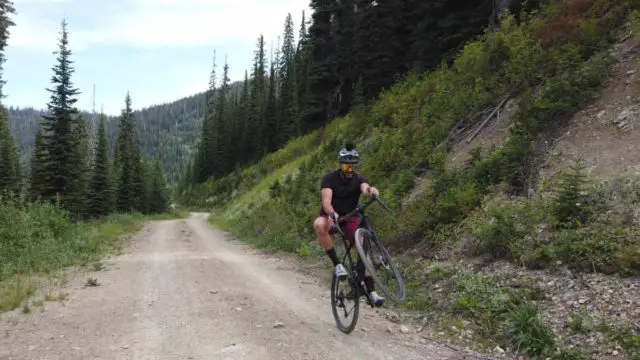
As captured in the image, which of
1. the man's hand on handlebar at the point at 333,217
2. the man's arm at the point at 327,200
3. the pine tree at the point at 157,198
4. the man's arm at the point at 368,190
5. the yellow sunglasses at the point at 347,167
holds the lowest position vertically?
the pine tree at the point at 157,198

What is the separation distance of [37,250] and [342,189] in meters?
11.8

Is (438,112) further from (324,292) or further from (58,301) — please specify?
(58,301)

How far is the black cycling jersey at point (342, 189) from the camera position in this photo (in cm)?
704

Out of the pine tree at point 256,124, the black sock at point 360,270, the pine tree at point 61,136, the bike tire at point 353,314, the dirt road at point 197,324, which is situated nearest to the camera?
the dirt road at point 197,324

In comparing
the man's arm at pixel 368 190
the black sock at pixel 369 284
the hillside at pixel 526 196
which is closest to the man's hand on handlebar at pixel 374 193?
the man's arm at pixel 368 190

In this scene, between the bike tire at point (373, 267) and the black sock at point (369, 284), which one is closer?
the bike tire at point (373, 267)

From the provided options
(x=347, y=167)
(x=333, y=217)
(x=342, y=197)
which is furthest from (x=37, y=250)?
(x=347, y=167)

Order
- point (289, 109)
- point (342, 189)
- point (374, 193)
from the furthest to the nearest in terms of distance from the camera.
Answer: point (289, 109), point (342, 189), point (374, 193)

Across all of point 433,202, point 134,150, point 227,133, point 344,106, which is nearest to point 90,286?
point 433,202

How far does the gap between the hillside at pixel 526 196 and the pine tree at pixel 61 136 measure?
75.7 feet

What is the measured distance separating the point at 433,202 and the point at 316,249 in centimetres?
474

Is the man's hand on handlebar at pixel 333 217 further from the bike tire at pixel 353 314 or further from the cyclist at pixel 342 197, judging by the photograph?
the bike tire at pixel 353 314

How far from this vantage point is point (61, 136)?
33.5 metres

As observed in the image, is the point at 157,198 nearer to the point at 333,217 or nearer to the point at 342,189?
the point at 342,189
